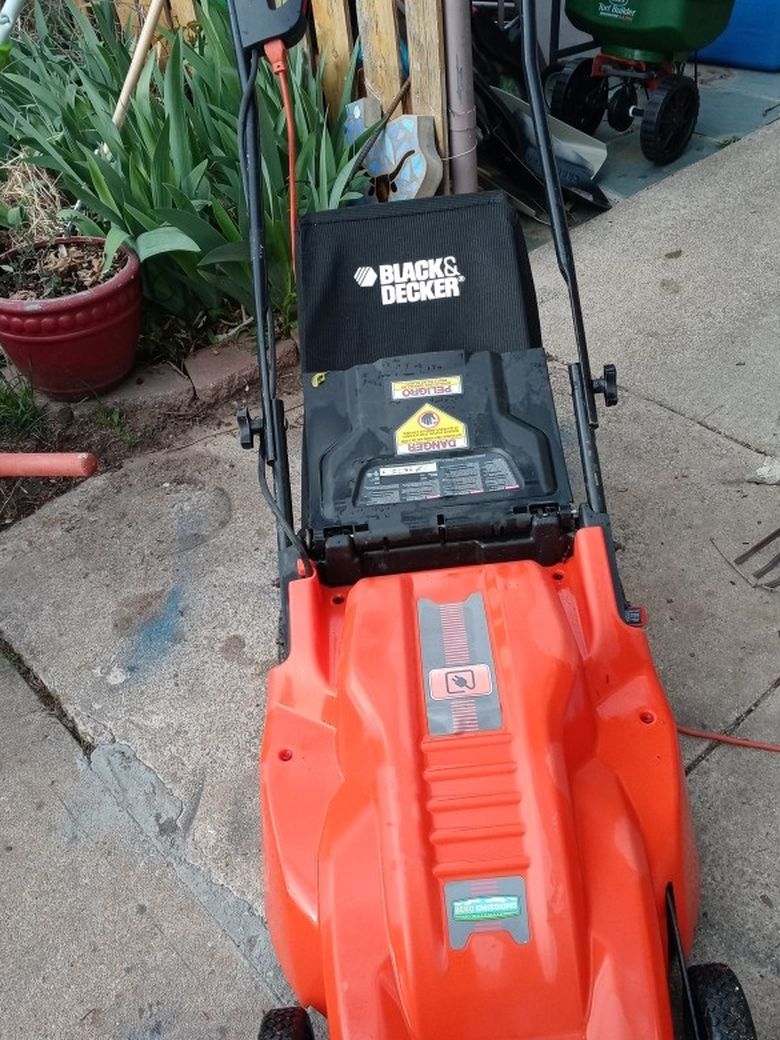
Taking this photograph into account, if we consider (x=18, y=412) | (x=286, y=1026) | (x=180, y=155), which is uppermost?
(x=180, y=155)

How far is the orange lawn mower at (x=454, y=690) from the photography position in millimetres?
1109

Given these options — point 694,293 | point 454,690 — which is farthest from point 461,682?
point 694,293

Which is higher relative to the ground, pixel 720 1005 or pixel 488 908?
pixel 488 908

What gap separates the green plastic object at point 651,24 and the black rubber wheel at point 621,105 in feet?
0.58

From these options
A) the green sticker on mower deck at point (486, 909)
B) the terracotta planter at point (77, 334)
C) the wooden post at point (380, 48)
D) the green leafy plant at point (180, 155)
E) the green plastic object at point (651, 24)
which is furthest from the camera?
the green plastic object at point (651, 24)

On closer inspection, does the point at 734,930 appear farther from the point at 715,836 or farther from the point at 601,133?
the point at 601,133

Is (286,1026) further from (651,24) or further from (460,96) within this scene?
(651,24)

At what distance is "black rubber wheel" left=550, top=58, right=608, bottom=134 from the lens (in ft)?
13.4

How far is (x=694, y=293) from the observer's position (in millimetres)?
3229

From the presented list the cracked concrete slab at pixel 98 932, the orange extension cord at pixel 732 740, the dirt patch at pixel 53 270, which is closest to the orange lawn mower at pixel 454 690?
Result: the cracked concrete slab at pixel 98 932

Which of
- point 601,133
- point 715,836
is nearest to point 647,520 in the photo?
point 715,836

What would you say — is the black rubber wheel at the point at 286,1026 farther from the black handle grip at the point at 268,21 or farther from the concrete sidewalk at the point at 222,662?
the black handle grip at the point at 268,21

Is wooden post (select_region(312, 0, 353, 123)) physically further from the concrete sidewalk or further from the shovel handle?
the shovel handle

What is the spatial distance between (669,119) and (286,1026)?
3.79 meters
